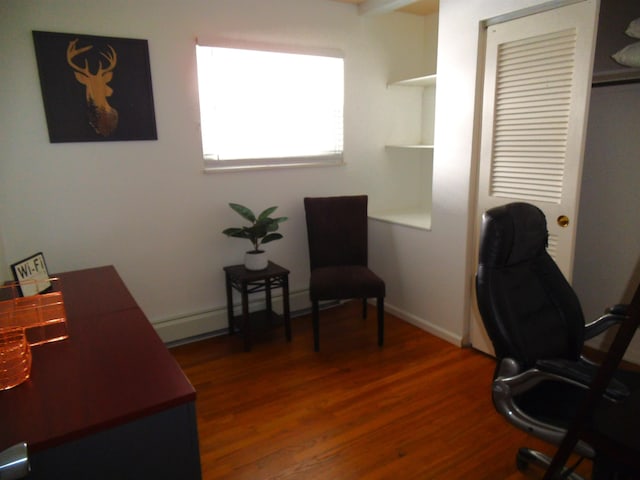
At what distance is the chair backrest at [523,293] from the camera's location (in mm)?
1649

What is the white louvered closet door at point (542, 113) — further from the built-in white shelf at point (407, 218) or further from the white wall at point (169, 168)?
the white wall at point (169, 168)

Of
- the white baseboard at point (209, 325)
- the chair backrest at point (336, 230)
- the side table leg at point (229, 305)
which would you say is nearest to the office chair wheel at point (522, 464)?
the white baseboard at point (209, 325)

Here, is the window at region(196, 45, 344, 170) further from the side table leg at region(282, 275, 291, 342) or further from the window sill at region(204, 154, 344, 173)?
the side table leg at region(282, 275, 291, 342)

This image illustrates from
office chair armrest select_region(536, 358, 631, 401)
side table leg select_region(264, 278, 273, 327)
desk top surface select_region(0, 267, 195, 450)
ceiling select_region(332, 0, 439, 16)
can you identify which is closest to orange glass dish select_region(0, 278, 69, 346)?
desk top surface select_region(0, 267, 195, 450)

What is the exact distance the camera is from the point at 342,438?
213 cm

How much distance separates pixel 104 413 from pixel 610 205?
2.93m

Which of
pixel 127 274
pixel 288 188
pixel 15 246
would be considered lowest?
pixel 127 274

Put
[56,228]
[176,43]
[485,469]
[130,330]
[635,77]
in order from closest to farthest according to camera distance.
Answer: [130,330] < [485,469] < [635,77] < [56,228] < [176,43]

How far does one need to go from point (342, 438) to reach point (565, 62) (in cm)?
220

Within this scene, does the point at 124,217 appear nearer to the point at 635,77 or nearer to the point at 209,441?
the point at 209,441

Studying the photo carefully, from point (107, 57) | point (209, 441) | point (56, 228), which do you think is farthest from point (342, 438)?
point (107, 57)

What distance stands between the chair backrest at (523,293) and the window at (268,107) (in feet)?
6.40

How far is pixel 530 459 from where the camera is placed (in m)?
1.88

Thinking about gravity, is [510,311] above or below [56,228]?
below
